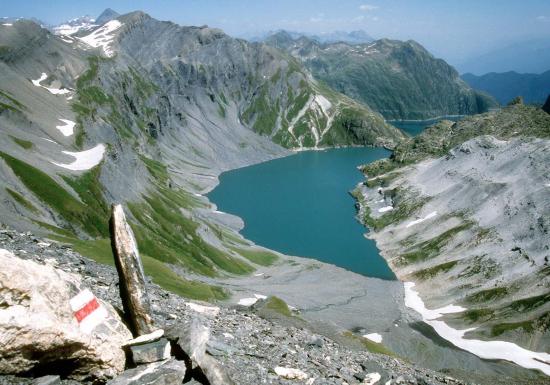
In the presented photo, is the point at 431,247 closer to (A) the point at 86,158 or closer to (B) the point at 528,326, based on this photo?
(B) the point at 528,326

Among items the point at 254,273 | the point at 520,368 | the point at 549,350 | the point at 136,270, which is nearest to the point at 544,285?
the point at 549,350

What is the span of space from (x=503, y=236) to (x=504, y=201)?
758 inches

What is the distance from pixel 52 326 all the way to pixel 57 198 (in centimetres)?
8510

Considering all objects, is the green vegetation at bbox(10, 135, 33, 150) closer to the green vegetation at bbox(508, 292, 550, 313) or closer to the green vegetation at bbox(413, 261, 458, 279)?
the green vegetation at bbox(413, 261, 458, 279)

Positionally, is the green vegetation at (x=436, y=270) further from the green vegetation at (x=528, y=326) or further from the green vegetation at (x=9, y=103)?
the green vegetation at (x=9, y=103)

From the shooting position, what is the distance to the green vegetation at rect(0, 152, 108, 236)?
95062mm

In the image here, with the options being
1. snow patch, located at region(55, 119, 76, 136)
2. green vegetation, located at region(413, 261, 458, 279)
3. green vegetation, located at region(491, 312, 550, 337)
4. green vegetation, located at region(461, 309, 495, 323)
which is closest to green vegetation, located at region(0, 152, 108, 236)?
snow patch, located at region(55, 119, 76, 136)

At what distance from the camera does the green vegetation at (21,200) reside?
83.2m

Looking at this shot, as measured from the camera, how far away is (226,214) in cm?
19588

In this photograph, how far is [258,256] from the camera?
145 m

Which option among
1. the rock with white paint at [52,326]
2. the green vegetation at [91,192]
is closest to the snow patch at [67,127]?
the green vegetation at [91,192]

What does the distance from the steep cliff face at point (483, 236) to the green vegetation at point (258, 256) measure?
37.2 metres

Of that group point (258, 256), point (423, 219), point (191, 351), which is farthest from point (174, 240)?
point (191, 351)

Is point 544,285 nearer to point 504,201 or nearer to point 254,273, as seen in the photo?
point 504,201
